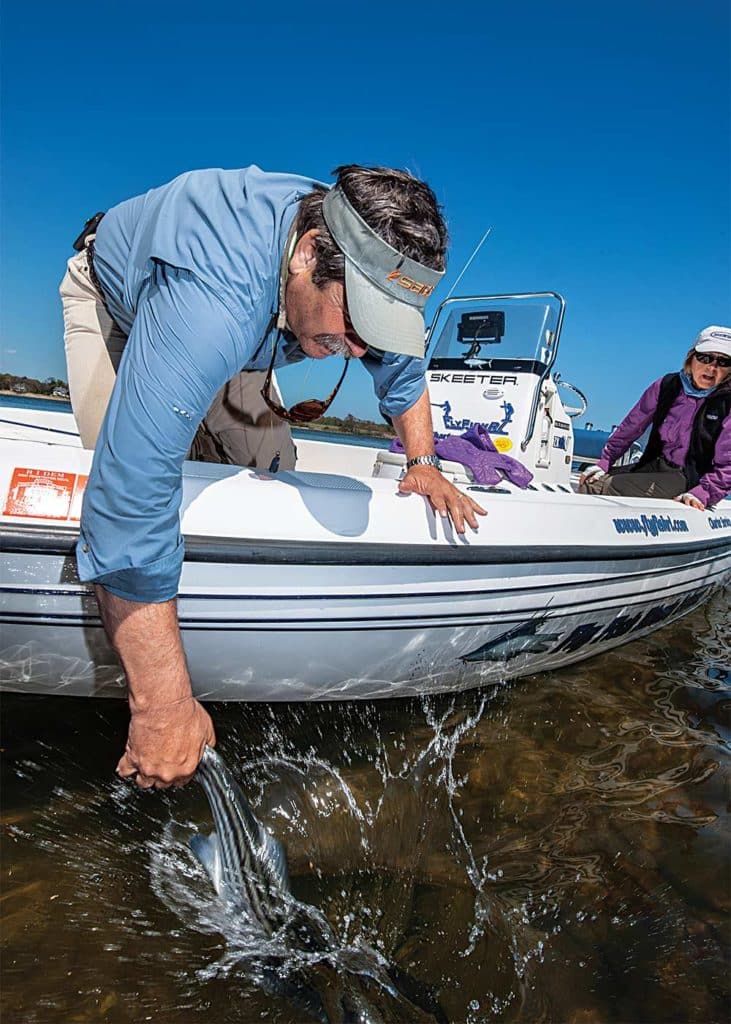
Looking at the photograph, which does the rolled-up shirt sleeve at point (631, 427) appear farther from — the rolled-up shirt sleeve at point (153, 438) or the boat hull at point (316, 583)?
the rolled-up shirt sleeve at point (153, 438)

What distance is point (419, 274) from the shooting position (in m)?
1.60

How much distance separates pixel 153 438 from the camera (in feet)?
4.56

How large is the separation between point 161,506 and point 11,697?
1745mm

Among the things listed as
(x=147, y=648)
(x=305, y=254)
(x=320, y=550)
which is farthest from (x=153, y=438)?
(x=320, y=550)

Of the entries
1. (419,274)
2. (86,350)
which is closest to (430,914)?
(419,274)

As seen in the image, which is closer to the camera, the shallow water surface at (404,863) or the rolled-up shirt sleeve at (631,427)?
the shallow water surface at (404,863)

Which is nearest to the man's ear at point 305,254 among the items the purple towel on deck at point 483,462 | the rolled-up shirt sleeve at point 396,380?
the rolled-up shirt sleeve at point 396,380

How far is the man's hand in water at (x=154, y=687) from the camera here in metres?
1.49

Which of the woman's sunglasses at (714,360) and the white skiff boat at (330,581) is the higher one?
the woman's sunglasses at (714,360)

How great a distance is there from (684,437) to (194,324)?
13.7ft

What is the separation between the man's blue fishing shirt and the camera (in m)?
1.40

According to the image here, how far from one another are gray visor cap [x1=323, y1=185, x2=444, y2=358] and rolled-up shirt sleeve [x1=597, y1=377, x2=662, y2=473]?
3875 mm

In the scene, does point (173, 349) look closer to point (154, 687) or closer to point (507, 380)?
point (154, 687)

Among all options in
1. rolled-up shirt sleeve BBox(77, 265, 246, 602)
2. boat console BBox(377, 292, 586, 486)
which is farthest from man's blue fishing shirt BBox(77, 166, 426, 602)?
boat console BBox(377, 292, 586, 486)
